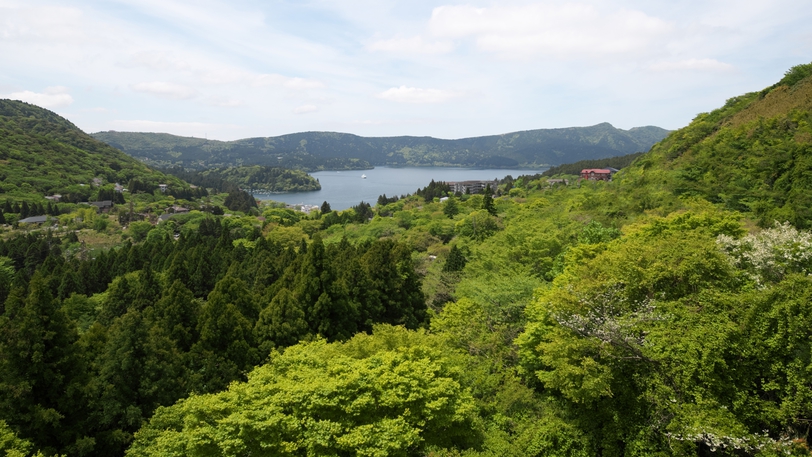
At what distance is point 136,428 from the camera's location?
13070 mm

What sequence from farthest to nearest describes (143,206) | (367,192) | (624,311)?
(367,192) → (143,206) → (624,311)

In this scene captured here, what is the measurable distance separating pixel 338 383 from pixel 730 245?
1282 cm

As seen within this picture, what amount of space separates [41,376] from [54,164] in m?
124

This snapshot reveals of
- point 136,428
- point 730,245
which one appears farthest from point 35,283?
point 730,245

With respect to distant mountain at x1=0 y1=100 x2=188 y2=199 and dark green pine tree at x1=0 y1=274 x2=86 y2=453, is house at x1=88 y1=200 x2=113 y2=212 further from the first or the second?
dark green pine tree at x1=0 y1=274 x2=86 y2=453

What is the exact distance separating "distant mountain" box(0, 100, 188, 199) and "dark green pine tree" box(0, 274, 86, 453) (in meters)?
98.3

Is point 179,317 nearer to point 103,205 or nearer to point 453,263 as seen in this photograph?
point 453,263

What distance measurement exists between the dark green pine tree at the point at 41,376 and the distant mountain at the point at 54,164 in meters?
98.3

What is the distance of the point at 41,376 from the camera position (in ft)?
40.6

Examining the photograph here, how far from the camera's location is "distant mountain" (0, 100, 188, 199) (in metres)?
93.2

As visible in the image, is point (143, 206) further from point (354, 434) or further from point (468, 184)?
point (354, 434)

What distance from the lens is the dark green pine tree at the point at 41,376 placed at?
1167 cm

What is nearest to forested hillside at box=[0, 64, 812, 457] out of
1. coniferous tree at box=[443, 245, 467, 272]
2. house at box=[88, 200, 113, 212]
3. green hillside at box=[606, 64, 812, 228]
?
green hillside at box=[606, 64, 812, 228]

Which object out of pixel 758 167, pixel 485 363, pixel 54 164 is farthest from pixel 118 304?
pixel 54 164
